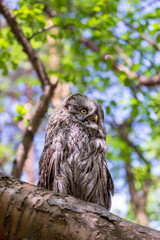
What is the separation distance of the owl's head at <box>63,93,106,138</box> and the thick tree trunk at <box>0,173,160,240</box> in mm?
1315

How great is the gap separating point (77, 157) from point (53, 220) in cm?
110

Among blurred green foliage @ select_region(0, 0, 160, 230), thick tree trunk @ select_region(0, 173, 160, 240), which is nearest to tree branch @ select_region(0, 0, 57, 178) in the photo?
blurred green foliage @ select_region(0, 0, 160, 230)

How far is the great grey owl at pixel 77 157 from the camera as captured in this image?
288 centimetres

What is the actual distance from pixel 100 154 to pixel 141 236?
1269 mm

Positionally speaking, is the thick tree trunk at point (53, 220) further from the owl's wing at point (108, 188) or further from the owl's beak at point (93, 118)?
the owl's beak at point (93, 118)

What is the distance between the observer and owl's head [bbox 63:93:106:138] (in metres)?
3.17

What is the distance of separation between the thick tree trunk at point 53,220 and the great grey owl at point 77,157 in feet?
2.97

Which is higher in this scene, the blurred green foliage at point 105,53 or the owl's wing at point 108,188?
the blurred green foliage at point 105,53

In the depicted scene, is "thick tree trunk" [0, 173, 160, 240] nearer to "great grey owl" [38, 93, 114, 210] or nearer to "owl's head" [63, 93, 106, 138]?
"great grey owl" [38, 93, 114, 210]

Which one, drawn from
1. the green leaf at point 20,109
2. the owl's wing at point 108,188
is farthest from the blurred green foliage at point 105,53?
the owl's wing at point 108,188

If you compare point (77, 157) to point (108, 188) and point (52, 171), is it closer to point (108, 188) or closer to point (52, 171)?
point (52, 171)

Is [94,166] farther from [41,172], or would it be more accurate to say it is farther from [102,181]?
[41,172]

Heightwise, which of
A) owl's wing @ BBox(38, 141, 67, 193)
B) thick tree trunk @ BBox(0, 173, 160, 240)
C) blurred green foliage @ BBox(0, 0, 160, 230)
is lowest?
thick tree trunk @ BBox(0, 173, 160, 240)

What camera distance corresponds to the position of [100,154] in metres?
3.04
